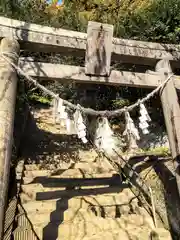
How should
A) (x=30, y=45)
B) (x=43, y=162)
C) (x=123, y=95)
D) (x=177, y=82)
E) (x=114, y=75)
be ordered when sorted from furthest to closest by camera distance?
(x=123, y=95) → (x=43, y=162) → (x=177, y=82) → (x=114, y=75) → (x=30, y=45)

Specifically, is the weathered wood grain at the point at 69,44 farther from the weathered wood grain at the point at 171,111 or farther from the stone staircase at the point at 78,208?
the stone staircase at the point at 78,208

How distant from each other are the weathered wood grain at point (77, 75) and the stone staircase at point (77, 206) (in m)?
2.19

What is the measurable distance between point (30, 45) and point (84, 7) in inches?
325

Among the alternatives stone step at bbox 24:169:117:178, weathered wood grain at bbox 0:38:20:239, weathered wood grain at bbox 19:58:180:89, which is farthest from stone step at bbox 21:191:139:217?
weathered wood grain at bbox 19:58:180:89

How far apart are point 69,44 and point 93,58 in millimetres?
435

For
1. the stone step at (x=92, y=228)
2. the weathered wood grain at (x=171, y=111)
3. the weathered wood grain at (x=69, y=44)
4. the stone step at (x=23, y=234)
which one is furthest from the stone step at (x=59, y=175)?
the weathered wood grain at (x=69, y=44)

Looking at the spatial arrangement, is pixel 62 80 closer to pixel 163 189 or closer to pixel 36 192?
pixel 36 192

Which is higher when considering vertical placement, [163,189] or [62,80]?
[62,80]

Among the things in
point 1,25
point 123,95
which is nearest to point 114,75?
point 1,25

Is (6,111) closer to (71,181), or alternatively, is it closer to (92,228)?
(92,228)

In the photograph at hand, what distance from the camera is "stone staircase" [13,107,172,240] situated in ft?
12.2

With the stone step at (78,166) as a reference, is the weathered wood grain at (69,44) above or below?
above

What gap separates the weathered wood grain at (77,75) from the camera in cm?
322

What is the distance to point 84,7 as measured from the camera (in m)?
10.6
